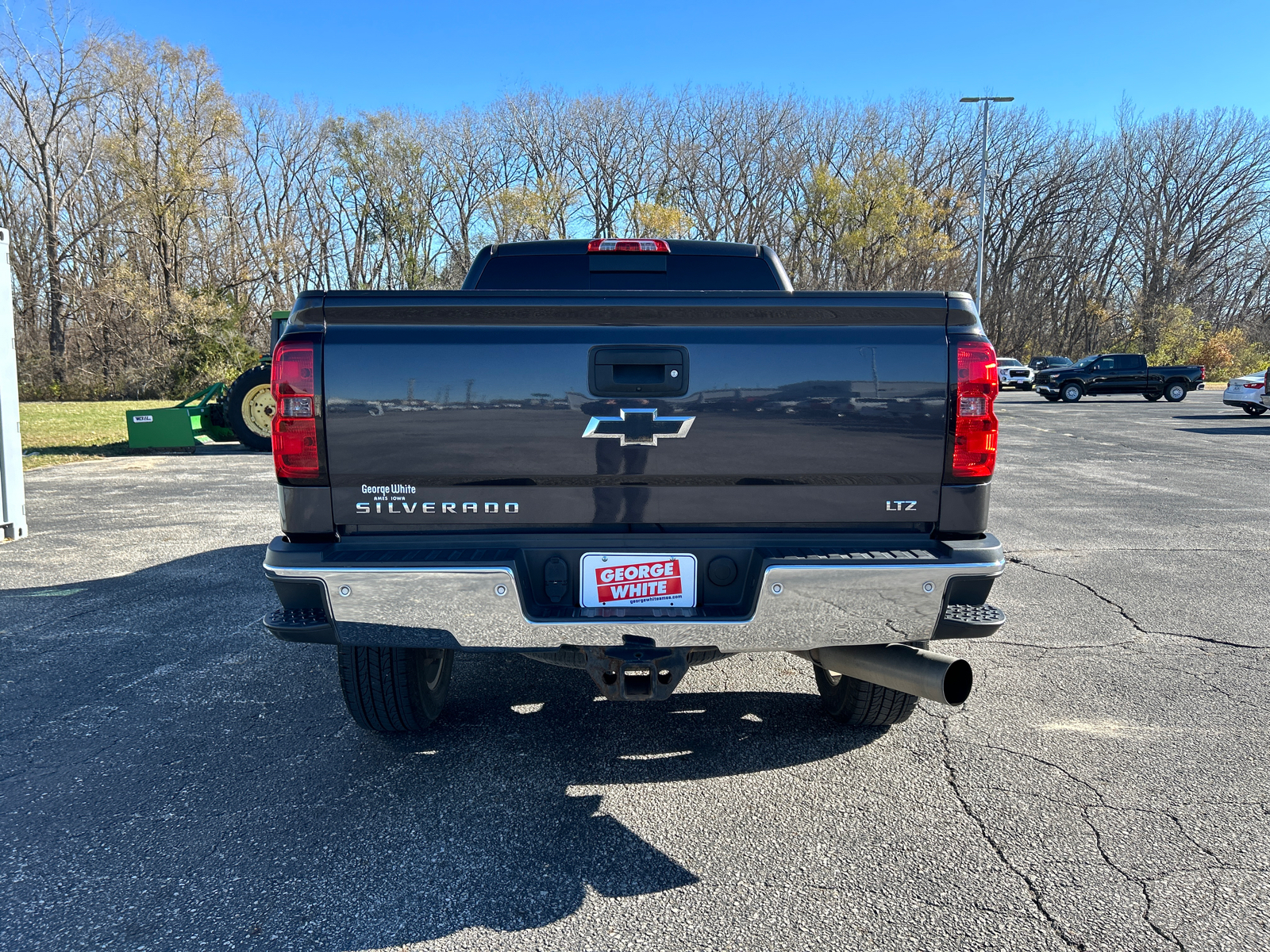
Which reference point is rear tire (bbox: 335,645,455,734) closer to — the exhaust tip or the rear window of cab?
the exhaust tip

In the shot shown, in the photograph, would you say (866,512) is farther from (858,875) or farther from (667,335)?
(858,875)

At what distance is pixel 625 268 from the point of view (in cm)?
454

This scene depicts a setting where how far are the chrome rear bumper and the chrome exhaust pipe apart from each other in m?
0.18

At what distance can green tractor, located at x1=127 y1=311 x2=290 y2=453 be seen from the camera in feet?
46.0

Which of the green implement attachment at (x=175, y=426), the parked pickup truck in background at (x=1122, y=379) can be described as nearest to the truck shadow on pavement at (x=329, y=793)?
the green implement attachment at (x=175, y=426)

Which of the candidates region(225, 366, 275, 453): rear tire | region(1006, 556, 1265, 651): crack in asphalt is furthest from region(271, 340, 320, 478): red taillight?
region(225, 366, 275, 453): rear tire

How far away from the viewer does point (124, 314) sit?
104ft

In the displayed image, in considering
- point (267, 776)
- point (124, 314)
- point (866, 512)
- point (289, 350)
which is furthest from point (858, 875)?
point (124, 314)

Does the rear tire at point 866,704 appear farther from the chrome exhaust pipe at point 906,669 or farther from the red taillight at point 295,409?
the red taillight at point 295,409

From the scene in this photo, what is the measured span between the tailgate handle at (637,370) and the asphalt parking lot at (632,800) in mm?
1498

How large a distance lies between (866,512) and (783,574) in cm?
40

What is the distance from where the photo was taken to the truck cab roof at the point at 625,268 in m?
4.57

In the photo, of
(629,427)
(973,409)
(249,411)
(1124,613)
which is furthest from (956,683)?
(249,411)

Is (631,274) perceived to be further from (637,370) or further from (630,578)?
(630,578)
